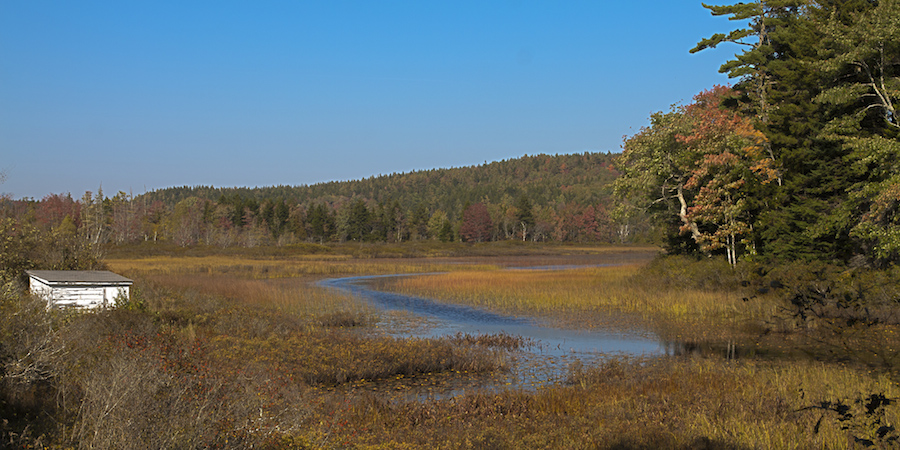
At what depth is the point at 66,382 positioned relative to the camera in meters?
8.29

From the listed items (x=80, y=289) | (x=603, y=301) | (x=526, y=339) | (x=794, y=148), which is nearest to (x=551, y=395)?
(x=526, y=339)

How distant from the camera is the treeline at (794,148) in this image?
20.6 meters

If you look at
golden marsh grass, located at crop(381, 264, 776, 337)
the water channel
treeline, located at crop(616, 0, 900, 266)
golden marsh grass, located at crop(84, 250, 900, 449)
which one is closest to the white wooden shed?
golden marsh grass, located at crop(84, 250, 900, 449)

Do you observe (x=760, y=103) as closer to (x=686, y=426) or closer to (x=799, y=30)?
(x=799, y=30)

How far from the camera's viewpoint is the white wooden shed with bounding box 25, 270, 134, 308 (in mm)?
16297

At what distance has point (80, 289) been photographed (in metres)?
16.8

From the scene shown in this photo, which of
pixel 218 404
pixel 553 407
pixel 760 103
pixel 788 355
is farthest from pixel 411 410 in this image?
pixel 760 103

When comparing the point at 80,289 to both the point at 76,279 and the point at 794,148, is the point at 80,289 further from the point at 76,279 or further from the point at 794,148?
the point at 794,148

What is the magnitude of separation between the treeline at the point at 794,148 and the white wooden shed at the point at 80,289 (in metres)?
23.5

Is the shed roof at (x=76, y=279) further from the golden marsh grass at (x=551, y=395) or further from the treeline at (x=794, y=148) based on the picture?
the treeline at (x=794, y=148)

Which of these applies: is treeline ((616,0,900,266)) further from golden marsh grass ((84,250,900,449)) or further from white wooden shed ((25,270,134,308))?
white wooden shed ((25,270,134,308))

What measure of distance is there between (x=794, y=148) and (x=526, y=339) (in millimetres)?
16766

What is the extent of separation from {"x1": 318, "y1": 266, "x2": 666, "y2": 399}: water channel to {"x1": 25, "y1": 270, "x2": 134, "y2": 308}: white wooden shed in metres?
8.68

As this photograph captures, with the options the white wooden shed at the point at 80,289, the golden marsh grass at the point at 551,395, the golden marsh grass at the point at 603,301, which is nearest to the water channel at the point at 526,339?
the golden marsh grass at the point at 551,395
